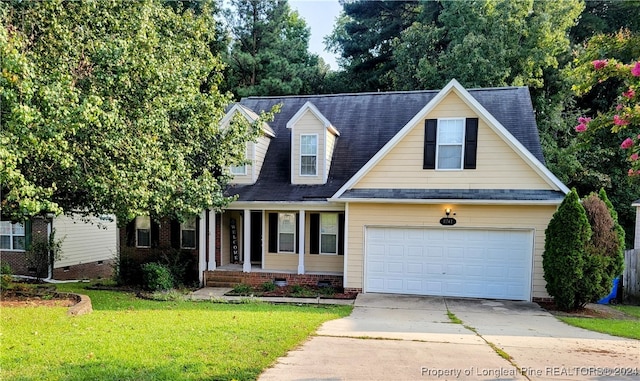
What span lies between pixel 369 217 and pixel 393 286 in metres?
2.10

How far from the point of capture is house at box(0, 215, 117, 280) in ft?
53.7

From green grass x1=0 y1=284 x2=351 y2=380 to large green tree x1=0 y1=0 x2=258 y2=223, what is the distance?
6.83ft

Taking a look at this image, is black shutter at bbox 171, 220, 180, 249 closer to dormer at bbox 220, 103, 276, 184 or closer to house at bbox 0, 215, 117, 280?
dormer at bbox 220, 103, 276, 184

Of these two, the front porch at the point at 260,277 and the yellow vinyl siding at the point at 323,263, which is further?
the yellow vinyl siding at the point at 323,263

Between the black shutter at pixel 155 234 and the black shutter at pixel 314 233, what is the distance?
17.8 feet

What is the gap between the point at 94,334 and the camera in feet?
19.6

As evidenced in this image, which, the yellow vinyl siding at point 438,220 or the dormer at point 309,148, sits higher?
the dormer at point 309,148

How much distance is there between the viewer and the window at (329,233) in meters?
12.6

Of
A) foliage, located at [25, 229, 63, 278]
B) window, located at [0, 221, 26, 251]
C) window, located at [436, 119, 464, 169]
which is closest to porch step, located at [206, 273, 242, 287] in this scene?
window, located at [436, 119, 464, 169]

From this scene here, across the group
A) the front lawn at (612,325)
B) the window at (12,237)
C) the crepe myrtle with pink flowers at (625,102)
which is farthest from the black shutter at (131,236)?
the crepe myrtle with pink flowers at (625,102)

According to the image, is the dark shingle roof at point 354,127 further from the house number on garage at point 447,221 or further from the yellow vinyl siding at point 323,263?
the house number on garage at point 447,221

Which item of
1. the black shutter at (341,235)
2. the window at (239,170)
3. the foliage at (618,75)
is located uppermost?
the foliage at (618,75)

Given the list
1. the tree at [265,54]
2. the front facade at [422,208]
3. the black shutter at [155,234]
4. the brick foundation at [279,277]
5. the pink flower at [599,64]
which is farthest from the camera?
the tree at [265,54]

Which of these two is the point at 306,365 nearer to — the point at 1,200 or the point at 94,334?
the point at 94,334
